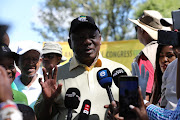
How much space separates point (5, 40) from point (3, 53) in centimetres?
83

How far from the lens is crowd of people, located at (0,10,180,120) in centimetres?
219

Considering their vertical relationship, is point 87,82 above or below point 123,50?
below

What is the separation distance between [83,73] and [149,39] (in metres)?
1.69

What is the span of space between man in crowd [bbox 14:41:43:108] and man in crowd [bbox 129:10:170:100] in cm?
144

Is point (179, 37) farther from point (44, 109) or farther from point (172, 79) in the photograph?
point (44, 109)

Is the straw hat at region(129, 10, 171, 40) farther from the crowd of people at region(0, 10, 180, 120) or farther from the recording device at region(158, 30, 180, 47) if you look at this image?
the recording device at region(158, 30, 180, 47)

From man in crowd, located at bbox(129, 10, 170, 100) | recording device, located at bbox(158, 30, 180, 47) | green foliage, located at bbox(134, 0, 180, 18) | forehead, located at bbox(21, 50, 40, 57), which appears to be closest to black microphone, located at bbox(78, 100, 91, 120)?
recording device, located at bbox(158, 30, 180, 47)

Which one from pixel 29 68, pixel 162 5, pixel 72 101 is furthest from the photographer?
pixel 162 5

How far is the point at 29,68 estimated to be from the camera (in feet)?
13.7

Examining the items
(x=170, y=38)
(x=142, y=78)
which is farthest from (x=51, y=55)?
(x=170, y=38)

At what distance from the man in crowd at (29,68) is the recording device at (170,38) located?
2.33 m

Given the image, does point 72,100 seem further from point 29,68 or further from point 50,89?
point 29,68

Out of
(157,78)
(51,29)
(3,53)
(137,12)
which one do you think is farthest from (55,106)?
(51,29)

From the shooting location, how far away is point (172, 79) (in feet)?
9.05
